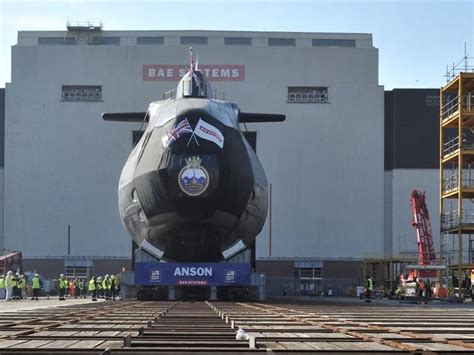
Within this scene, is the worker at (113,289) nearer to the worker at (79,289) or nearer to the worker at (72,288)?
the worker at (79,289)

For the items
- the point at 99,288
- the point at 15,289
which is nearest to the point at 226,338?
the point at 15,289

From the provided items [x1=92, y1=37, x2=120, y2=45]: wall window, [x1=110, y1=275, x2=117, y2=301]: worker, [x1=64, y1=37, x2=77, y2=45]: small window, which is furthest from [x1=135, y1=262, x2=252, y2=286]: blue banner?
[x1=64, y1=37, x2=77, y2=45]: small window

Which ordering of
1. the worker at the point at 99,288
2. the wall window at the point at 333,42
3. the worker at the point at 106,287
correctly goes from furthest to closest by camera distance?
the wall window at the point at 333,42 → the worker at the point at 99,288 → the worker at the point at 106,287

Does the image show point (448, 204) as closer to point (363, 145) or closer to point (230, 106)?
point (363, 145)

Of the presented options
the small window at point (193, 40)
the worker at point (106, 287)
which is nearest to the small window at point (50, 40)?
the small window at point (193, 40)

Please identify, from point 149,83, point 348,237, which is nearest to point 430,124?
point 348,237

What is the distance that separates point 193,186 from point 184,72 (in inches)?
1347

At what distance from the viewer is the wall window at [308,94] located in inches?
2213

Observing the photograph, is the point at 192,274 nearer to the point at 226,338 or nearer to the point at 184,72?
the point at 226,338

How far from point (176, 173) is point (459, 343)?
1398cm

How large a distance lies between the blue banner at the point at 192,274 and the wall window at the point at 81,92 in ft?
113

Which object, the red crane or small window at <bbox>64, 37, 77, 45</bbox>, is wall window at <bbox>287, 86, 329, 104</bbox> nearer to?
the red crane

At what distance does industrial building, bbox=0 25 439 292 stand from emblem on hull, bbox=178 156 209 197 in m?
32.4

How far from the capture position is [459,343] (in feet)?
27.2
